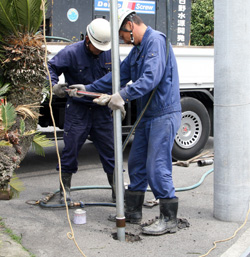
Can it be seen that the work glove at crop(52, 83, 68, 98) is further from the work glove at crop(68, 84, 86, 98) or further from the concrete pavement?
the concrete pavement

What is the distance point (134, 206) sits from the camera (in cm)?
506

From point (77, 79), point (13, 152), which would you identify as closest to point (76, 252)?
point (13, 152)

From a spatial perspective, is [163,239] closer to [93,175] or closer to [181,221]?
[181,221]

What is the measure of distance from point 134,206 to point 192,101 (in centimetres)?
344

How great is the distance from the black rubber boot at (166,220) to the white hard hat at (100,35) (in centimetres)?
176

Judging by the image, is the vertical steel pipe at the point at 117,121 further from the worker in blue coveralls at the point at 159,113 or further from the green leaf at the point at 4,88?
the green leaf at the point at 4,88

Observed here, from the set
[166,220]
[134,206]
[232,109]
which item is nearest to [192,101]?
[232,109]

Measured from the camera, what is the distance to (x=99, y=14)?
318 inches

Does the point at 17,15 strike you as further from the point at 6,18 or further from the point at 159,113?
the point at 159,113

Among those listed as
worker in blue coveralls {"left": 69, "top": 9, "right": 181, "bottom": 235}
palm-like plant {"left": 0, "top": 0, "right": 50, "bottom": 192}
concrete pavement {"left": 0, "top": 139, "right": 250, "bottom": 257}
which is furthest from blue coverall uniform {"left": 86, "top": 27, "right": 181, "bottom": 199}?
palm-like plant {"left": 0, "top": 0, "right": 50, "bottom": 192}

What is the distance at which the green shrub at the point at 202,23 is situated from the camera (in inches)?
803

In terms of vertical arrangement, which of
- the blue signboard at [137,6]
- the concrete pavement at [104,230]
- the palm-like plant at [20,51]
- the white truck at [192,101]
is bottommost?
the concrete pavement at [104,230]

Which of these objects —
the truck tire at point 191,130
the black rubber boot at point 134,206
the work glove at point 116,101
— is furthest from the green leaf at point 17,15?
the truck tire at point 191,130

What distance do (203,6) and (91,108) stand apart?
15968 millimetres
